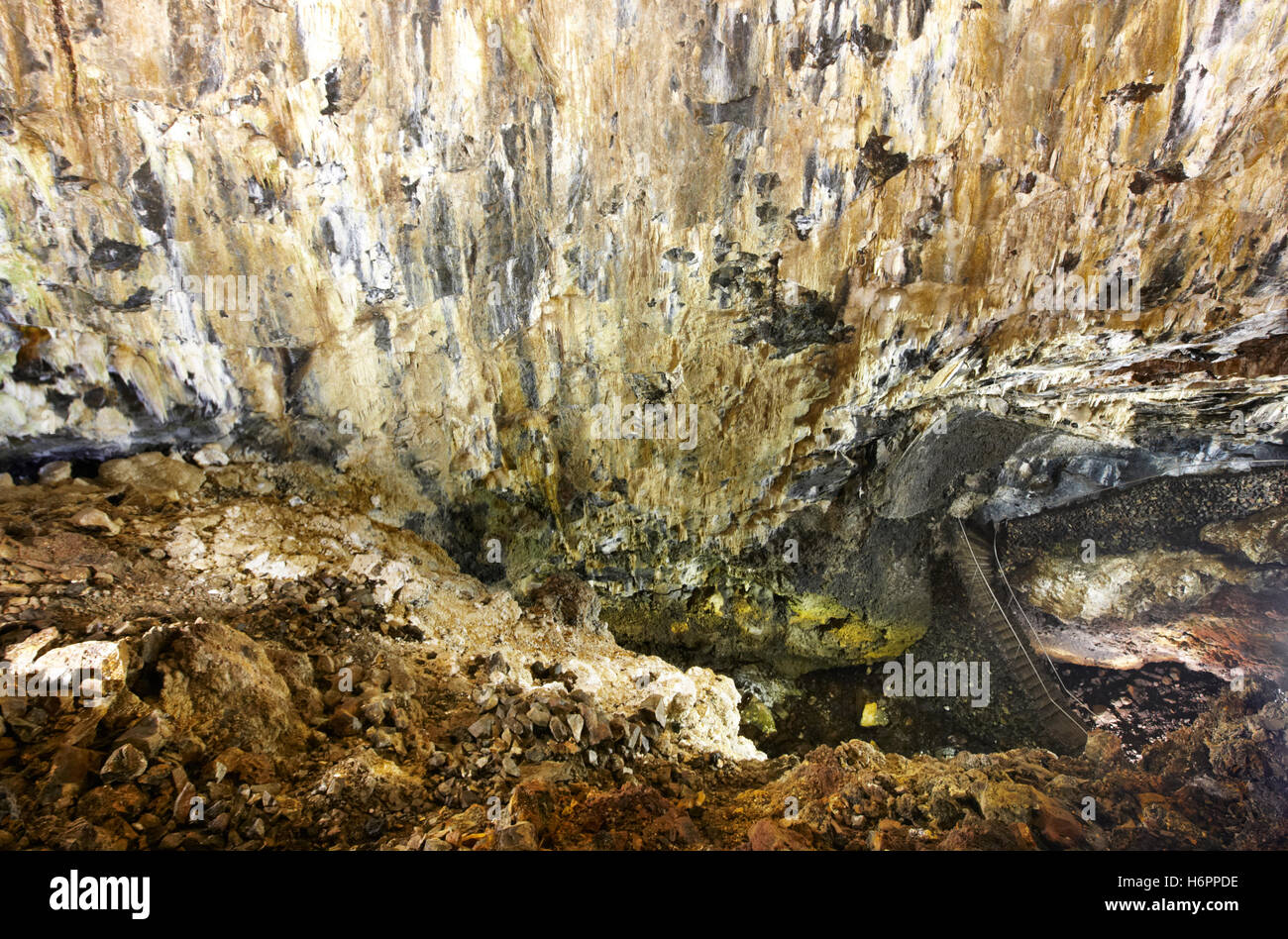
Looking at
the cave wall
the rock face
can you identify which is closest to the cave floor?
the rock face

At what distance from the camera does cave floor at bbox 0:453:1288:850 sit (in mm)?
3164

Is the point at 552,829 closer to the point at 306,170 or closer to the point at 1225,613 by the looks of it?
the point at 306,170

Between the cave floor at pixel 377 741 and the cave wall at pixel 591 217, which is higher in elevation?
the cave wall at pixel 591 217

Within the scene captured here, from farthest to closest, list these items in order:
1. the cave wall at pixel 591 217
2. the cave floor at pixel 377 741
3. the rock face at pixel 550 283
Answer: the cave wall at pixel 591 217 < the rock face at pixel 550 283 < the cave floor at pixel 377 741

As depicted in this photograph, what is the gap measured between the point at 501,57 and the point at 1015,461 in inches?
311

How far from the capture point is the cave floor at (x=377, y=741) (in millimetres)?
3164

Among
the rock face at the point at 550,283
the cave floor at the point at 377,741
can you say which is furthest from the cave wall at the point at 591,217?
the cave floor at the point at 377,741

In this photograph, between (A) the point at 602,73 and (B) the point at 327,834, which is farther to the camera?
(A) the point at 602,73

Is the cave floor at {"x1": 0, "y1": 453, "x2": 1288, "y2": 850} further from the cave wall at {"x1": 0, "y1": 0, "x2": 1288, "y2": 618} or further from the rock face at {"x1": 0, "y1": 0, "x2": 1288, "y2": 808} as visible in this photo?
the cave wall at {"x1": 0, "y1": 0, "x2": 1288, "y2": 618}

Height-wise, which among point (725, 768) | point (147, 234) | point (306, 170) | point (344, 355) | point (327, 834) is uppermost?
point (306, 170)

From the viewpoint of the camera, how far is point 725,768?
4551mm

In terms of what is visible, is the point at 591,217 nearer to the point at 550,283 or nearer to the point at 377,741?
the point at 550,283

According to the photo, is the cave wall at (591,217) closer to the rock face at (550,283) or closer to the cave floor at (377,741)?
the rock face at (550,283)

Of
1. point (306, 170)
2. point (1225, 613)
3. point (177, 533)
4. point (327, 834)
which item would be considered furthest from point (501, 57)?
point (1225, 613)
